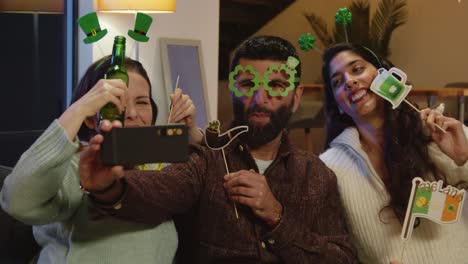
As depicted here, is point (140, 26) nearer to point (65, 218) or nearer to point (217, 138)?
point (217, 138)

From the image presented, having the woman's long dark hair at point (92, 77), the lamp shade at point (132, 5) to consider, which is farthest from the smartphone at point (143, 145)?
the lamp shade at point (132, 5)

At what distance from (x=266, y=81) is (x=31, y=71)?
267cm

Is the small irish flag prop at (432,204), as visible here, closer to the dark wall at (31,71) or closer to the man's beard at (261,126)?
the man's beard at (261,126)

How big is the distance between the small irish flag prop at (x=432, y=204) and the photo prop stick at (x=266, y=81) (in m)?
0.45

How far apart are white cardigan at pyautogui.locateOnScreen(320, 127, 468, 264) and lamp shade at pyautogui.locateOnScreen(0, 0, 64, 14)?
226 cm

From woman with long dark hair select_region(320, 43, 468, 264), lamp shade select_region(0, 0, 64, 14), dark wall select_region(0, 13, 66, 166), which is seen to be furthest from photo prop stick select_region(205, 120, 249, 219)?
dark wall select_region(0, 13, 66, 166)

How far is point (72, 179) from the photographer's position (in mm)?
1470

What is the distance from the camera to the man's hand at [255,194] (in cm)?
157

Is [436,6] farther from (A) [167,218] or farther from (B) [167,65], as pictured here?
(A) [167,218]

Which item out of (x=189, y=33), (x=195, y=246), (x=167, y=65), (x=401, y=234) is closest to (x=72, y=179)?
(x=195, y=246)

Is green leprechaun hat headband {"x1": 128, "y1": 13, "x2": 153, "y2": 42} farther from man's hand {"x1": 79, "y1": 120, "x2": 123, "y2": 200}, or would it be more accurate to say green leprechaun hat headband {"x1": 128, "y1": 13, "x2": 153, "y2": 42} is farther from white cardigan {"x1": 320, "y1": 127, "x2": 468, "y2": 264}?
white cardigan {"x1": 320, "y1": 127, "x2": 468, "y2": 264}

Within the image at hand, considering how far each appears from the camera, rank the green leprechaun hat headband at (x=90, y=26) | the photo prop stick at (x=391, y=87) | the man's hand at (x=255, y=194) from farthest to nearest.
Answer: the photo prop stick at (x=391, y=87) → the man's hand at (x=255, y=194) → the green leprechaun hat headband at (x=90, y=26)

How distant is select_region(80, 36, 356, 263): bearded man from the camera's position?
62.6 inches

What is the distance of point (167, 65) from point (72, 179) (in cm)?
271
